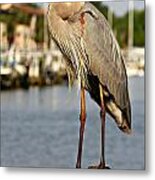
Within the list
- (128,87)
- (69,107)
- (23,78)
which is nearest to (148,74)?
(128,87)

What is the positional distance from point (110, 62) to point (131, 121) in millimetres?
316

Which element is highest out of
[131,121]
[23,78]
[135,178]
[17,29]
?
[17,29]

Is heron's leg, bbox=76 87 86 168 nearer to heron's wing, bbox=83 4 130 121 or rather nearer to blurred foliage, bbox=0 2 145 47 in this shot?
heron's wing, bbox=83 4 130 121

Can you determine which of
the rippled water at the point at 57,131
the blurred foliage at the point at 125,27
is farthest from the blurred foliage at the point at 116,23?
the rippled water at the point at 57,131

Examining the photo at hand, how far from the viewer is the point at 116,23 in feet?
10.2

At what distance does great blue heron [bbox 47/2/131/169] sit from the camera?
312cm

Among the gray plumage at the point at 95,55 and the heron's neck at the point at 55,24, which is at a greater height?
the heron's neck at the point at 55,24

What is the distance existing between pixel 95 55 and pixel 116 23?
191 mm

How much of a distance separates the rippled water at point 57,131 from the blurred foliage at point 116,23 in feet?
0.68

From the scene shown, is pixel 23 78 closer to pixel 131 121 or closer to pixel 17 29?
pixel 17 29

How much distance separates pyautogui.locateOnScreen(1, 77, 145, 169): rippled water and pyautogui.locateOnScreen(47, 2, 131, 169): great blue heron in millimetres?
36

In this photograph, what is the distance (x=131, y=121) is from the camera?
3084 millimetres

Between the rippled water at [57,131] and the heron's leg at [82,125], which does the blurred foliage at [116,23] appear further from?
the heron's leg at [82,125]

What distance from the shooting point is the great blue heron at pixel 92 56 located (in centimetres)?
312
